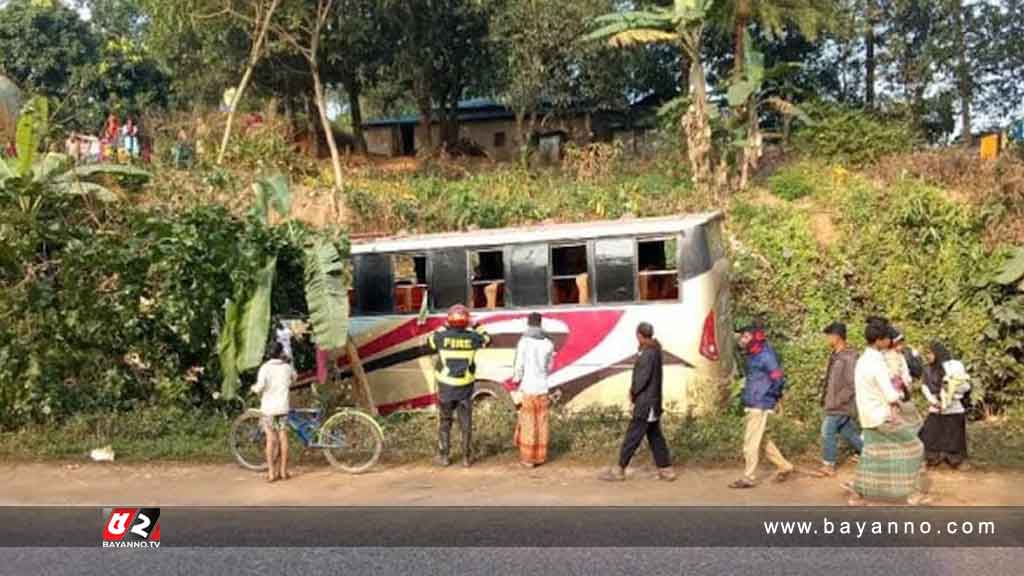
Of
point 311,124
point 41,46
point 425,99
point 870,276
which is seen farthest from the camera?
point 41,46

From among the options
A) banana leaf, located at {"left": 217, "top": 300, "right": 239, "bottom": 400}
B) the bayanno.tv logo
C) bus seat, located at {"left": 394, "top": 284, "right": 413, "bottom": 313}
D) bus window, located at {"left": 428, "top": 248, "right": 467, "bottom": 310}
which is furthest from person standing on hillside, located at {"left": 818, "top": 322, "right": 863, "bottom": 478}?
banana leaf, located at {"left": 217, "top": 300, "right": 239, "bottom": 400}

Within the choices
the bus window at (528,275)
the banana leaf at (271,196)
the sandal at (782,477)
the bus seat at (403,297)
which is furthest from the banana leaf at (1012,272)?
the banana leaf at (271,196)

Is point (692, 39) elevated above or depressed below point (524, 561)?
above

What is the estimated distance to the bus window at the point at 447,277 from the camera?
457 inches

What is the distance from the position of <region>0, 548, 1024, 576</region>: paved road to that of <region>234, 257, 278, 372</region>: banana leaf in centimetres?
334

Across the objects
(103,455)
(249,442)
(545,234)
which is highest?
(545,234)

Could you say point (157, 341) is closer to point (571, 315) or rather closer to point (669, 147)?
point (571, 315)

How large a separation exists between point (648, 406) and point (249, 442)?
422 centimetres

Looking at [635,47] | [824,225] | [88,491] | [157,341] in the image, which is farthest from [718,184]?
[88,491]

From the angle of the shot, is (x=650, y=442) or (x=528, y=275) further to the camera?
(x=528, y=275)

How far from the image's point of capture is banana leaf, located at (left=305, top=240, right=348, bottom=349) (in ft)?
33.4

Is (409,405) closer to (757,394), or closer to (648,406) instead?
(648,406)

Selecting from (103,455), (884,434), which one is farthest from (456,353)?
(884,434)

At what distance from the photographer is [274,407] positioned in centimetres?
927
